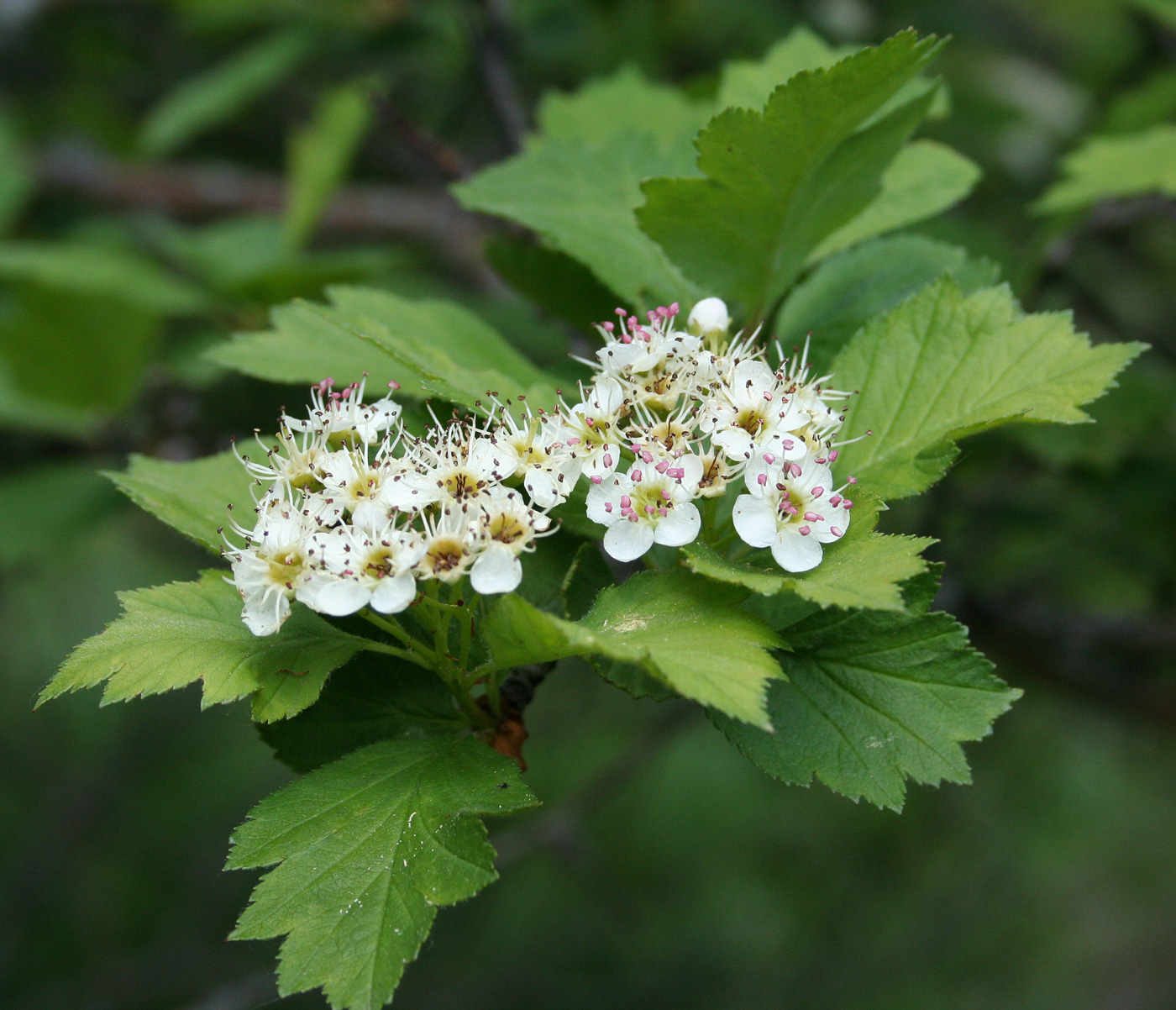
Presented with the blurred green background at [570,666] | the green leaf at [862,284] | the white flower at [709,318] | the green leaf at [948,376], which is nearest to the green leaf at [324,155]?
the blurred green background at [570,666]

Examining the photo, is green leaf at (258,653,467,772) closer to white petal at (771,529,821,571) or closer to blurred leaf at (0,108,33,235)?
white petal at (771,529,821,571)

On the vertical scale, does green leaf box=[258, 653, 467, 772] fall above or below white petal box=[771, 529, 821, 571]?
below

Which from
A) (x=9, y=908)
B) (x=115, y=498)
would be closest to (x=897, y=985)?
(x=9, y=908)

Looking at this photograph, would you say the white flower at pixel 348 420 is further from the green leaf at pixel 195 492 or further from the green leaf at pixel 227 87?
the green leaf at pixel 227 87

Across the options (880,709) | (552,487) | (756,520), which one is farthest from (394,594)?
(880,709)

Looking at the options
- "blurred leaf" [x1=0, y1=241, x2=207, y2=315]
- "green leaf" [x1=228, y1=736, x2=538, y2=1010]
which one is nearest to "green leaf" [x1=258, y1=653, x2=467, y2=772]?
"green leaf" [x1=228, y1=736, x2=538, y2=1010]

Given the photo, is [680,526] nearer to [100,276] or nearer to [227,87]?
[100,276]
